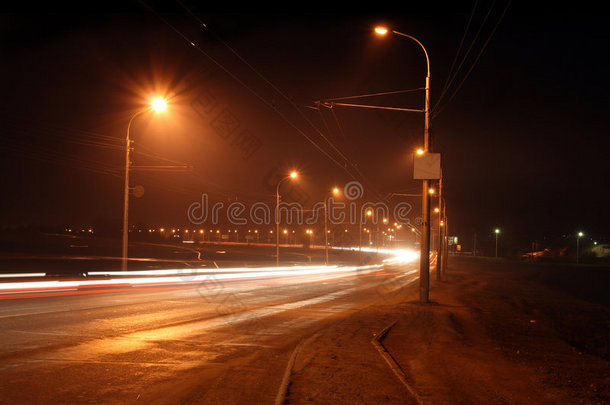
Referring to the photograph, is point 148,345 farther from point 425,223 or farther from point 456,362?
point 425,223

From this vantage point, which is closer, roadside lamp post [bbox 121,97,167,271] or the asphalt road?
the asphalt road

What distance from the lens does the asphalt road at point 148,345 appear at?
605 cm

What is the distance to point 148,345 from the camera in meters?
9.03

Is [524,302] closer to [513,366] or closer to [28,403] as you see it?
[513,366]

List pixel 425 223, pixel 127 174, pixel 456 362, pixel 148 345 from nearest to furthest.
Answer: pixel 456 362 → pixel 148 345 → pixel 425 223 → pixel 127 174

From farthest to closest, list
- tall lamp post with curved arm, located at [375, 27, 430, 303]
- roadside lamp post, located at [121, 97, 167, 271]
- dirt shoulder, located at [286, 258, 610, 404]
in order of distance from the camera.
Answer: roadside lamp post, located at [121, 97, 167, 271]
tall lamp post with curved arm, located at [375, 27, 430, 303]
dirt shoulder, located at [286, 258, 610, 404]

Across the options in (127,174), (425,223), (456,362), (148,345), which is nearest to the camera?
(456,362)

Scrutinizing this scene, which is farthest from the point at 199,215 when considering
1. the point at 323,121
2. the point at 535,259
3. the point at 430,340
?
the point at 430,340

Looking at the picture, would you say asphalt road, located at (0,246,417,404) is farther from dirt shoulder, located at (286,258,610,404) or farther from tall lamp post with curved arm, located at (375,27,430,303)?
tall lamp post with curved arm, located at (375,27,430,303)

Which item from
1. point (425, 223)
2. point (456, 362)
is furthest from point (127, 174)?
point (456, 362)

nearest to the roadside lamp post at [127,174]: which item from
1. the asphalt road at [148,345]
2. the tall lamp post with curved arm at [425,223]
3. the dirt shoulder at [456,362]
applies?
the asphalt road at [148,345]

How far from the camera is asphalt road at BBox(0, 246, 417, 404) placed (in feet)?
19.9

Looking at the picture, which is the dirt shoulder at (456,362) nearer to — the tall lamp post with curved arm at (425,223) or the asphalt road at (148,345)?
the asphalt road at (148,345)

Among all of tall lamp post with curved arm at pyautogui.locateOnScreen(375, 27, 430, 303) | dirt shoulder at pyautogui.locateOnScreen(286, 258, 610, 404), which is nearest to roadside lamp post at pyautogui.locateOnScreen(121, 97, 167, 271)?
tall lamp post with curved arm at pyautogui.locateOnScreen(375, 27, 430, 303)
